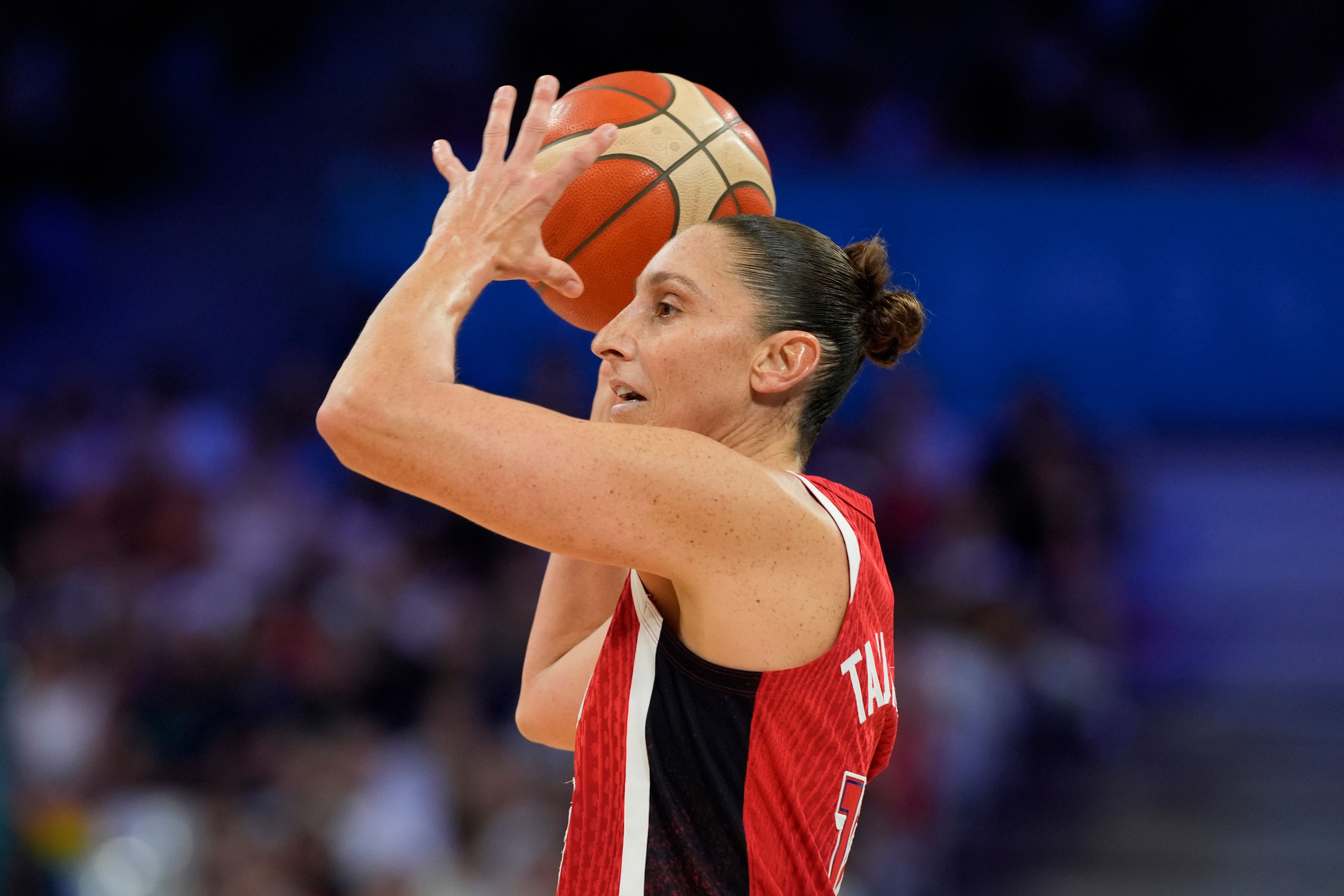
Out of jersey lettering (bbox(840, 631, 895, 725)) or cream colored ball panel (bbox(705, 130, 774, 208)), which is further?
cream colored ball panel (bbox(705, 130, 774, 208))

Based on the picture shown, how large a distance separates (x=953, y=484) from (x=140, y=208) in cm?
652

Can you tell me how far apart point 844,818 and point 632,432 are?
2.40ft

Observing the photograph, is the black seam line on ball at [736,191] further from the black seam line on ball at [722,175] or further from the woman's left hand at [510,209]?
the woman's left hand at [510,209]

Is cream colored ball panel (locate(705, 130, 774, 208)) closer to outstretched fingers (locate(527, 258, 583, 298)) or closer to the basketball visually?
the basketball

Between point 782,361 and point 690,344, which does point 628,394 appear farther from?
point 782,361

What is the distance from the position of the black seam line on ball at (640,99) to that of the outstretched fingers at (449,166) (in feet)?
1.05

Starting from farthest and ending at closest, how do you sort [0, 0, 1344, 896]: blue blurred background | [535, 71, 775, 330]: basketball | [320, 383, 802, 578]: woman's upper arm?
1. [0, 0, 1344, 896]: blue blurred background
2. [535, 71, 775, 330]: basketball
3. [320, 383, 802, 578]: woman's upper arm

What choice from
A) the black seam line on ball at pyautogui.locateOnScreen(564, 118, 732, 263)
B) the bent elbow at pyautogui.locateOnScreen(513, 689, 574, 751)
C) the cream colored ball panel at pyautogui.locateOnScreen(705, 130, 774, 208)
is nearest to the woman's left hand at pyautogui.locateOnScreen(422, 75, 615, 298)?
the black seam line on ball at pyautogui.locateOnScreen(564, 118, 732, 263)

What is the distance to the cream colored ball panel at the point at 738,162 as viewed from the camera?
104 inches

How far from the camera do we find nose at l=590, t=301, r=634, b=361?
2.25 metres

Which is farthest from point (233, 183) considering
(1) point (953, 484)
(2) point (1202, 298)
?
(2) point (1202, 298)

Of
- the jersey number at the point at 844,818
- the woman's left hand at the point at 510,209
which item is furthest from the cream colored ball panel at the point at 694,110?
the jersey number at the point at 844,818

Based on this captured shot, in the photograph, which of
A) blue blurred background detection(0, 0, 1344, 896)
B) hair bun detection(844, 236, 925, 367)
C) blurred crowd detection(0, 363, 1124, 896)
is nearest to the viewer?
hair bun detection(844, 236, 925, 367)

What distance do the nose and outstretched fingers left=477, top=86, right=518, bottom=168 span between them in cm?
32
